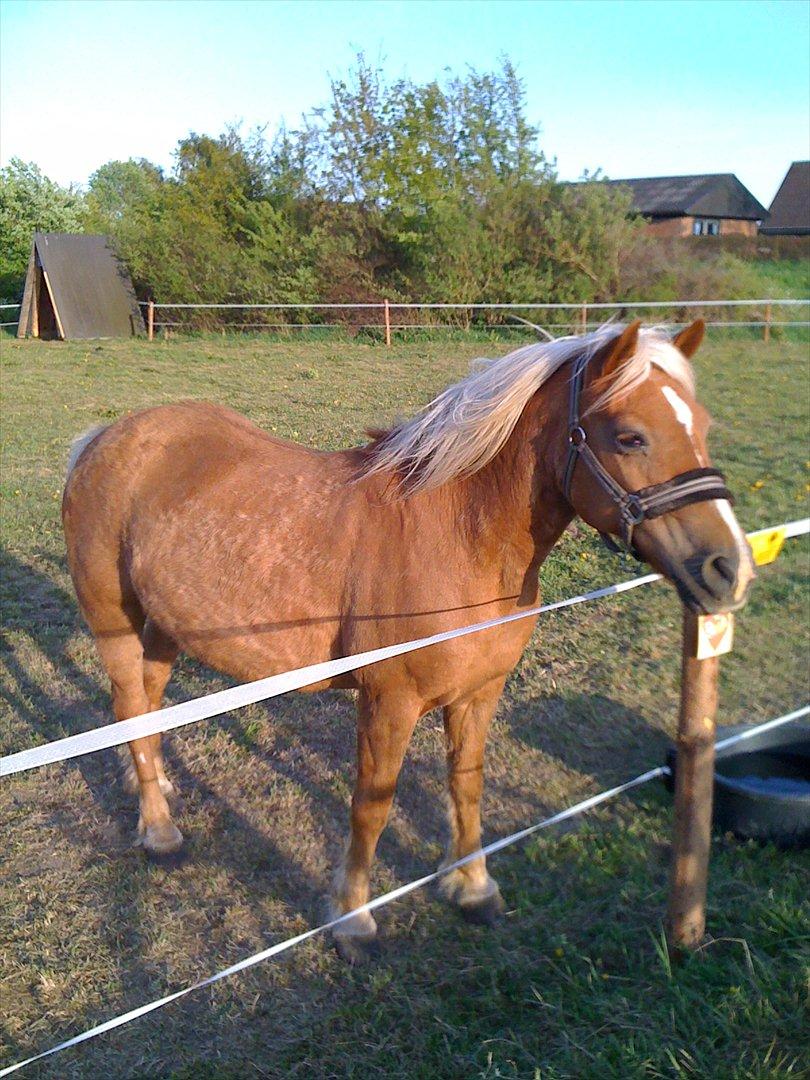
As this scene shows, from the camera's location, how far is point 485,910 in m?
3.07

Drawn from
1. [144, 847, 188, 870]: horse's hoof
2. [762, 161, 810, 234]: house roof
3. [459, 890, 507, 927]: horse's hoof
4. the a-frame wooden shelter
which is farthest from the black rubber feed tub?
[762, 161, 810, 234]: house roof

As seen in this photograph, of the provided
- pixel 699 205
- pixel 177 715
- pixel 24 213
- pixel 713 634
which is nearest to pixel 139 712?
pixel 177 715

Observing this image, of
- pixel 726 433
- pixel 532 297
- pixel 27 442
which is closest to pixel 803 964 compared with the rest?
pixel 726 433

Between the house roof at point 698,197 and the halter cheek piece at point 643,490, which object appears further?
the house roof at point 698,197

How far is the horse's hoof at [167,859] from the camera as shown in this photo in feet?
11.5

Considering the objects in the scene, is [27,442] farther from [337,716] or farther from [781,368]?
[781,368]

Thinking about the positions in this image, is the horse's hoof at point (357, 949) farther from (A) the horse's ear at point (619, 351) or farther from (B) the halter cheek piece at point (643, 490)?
(A) the horse's ear at point (619, 351)

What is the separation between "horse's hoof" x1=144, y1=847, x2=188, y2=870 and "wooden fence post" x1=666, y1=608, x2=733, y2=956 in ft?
6.34

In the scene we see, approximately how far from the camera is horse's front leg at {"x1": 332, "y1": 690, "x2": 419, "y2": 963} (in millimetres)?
2803

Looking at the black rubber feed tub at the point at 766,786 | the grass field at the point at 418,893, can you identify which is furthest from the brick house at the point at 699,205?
the black rubber feed tub at the point at 766,786

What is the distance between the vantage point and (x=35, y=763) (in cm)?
176

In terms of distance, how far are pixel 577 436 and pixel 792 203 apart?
46212 mm

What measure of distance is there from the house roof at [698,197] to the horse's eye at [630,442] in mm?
40090

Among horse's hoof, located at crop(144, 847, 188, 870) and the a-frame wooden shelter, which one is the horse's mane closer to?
horse's hoof, located at crop(144, 847, 188, 870)
